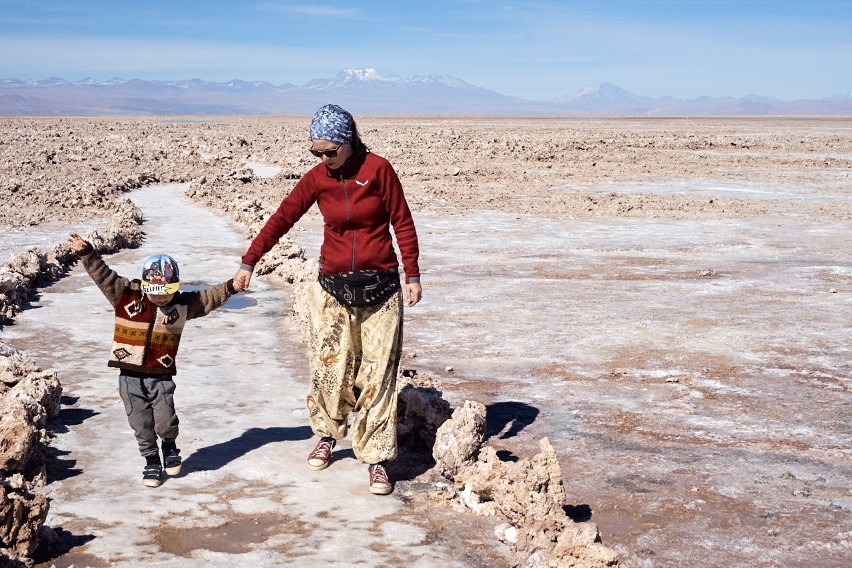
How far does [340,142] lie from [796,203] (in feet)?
53.6

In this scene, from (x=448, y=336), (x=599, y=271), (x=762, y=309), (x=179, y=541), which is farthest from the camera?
(x=599, y=271)

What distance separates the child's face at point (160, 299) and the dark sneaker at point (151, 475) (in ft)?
2.50

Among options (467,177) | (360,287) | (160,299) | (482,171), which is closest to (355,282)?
(360,287)

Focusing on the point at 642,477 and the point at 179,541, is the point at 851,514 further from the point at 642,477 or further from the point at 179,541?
the point at 179,541

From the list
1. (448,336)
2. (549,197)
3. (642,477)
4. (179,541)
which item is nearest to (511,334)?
(448,336)

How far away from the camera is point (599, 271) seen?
11.9 m

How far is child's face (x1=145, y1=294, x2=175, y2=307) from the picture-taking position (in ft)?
15.6

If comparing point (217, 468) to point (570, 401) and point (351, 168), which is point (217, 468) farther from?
point (570, 401)

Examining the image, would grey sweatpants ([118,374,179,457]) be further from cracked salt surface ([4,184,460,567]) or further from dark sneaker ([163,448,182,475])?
cracked salt surface ([4,184,460,567])

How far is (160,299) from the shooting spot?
187 inches

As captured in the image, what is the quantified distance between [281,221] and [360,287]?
583 millimetres

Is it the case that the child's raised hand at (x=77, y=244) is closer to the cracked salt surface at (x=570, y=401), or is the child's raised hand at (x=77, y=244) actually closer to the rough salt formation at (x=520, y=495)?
the cracked salt surface at (x=570, y=401)

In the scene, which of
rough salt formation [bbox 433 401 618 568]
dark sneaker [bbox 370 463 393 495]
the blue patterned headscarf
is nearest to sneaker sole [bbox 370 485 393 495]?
dark sneaker [bbox 370 463 393 495]

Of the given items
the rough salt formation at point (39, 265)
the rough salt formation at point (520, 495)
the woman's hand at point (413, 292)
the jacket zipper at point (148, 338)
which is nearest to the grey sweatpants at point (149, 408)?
the jacket zipper at point (148, 338)
